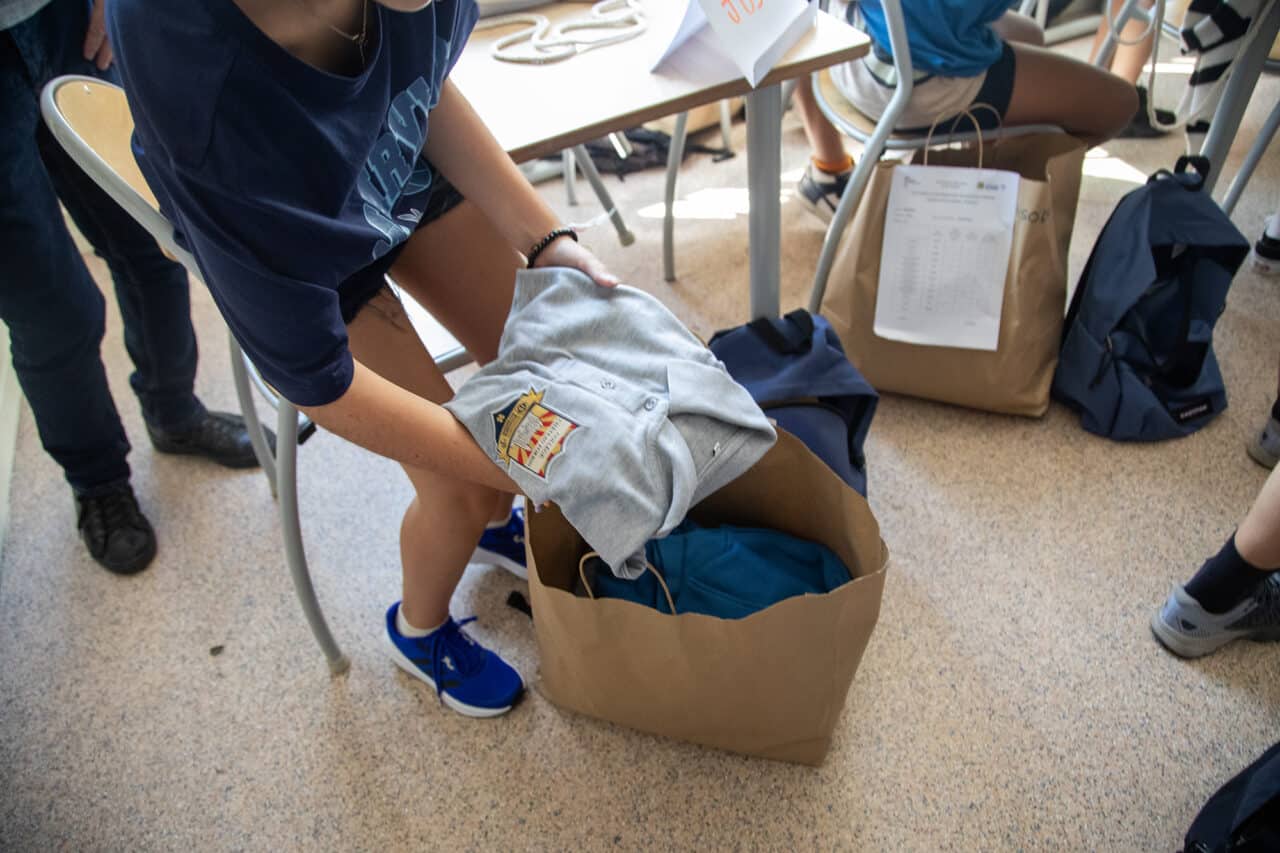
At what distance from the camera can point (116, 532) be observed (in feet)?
4.64

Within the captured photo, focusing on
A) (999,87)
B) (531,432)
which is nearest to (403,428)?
(531,432)

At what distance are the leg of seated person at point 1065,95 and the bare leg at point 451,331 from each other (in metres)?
0.96

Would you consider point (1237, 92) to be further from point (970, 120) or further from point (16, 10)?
point (16, 10)

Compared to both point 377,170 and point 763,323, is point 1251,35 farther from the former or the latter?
point 377,170

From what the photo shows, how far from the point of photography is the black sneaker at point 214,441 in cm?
157

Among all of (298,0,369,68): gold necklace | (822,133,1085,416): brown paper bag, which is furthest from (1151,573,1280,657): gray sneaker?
(298,0,369,68): gold necklace

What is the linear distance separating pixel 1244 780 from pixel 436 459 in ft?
3.10

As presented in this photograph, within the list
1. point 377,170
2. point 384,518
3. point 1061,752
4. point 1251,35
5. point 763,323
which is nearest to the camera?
point 377,170

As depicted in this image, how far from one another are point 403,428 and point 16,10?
77 centimetres

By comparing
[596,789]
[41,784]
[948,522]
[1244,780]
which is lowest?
[41,784]

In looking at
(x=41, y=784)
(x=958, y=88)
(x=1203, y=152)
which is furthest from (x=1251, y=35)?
(x=41, y=784)

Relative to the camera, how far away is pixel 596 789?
107 centimetres

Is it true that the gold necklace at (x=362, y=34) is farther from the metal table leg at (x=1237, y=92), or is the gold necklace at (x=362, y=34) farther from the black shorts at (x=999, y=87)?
the metal table leg at (x=1237, y=92)

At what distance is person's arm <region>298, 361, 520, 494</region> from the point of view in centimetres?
76
